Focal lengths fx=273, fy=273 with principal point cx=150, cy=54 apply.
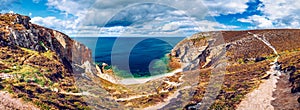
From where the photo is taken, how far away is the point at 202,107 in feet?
134

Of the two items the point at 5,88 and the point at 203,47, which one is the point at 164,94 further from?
the point at 203,47

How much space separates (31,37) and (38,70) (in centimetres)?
1194

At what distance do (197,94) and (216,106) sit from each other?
913 cm

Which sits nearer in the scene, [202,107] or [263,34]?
[202,107]

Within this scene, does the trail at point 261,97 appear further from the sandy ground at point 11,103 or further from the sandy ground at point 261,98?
the sandy ground at point 11,103

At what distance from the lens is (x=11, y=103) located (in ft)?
102

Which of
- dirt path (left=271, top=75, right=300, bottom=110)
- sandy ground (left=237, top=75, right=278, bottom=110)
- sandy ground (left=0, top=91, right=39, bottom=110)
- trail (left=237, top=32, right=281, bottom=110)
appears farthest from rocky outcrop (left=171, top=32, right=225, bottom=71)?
sandy ground (left=0, top=91, right=39, bottom=110)

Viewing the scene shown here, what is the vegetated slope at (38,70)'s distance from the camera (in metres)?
37.5

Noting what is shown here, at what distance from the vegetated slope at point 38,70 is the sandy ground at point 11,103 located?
88 centimetres

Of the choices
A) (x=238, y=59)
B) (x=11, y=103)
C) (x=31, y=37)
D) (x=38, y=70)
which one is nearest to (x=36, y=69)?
(x=38, y=70)

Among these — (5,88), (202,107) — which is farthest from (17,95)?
(202,107)

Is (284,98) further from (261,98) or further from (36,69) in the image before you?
(36,69)

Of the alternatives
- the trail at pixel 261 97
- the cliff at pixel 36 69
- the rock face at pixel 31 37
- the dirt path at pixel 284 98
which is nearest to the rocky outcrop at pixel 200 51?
the trail at pixel 261 97

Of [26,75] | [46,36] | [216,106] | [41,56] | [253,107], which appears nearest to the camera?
[253,107]
